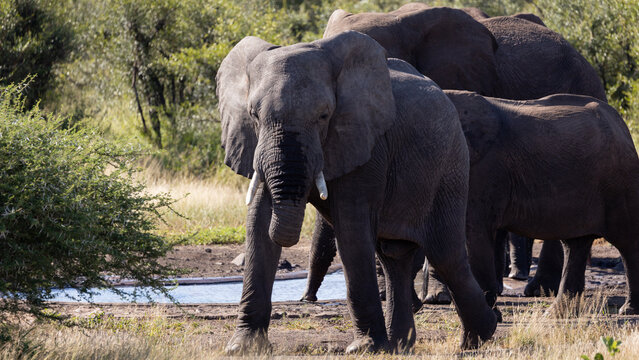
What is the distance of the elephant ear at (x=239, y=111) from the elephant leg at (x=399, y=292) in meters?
1.38

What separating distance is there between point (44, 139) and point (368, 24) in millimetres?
5199

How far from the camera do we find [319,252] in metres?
9.69

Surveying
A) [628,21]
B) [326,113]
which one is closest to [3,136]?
[326,113]

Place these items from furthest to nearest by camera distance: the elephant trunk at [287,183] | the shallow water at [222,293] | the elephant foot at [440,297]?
the shallow water at [222,293], the elephant foot at [440,297], the elephant trunk at [287,183]

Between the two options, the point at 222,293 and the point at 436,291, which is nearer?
the point at 436,291

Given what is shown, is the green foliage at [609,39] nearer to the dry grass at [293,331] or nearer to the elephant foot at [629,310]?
the elephant foot at [629,310]

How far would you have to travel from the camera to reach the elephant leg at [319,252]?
31.4ft

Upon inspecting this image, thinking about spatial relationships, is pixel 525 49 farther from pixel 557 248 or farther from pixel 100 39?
pixel 100 39

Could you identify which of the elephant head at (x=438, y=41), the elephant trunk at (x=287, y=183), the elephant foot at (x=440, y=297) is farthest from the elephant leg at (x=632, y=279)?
Answer: the elephant trunk at (x=287, y=183)

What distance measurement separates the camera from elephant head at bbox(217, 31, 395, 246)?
6.34m

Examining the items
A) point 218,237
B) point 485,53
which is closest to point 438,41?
point 485,53

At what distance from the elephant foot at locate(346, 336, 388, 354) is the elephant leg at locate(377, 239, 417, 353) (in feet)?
1.55

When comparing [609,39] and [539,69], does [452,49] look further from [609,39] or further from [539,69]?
[609,39]

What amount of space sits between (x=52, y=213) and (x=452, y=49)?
20.7 feet
